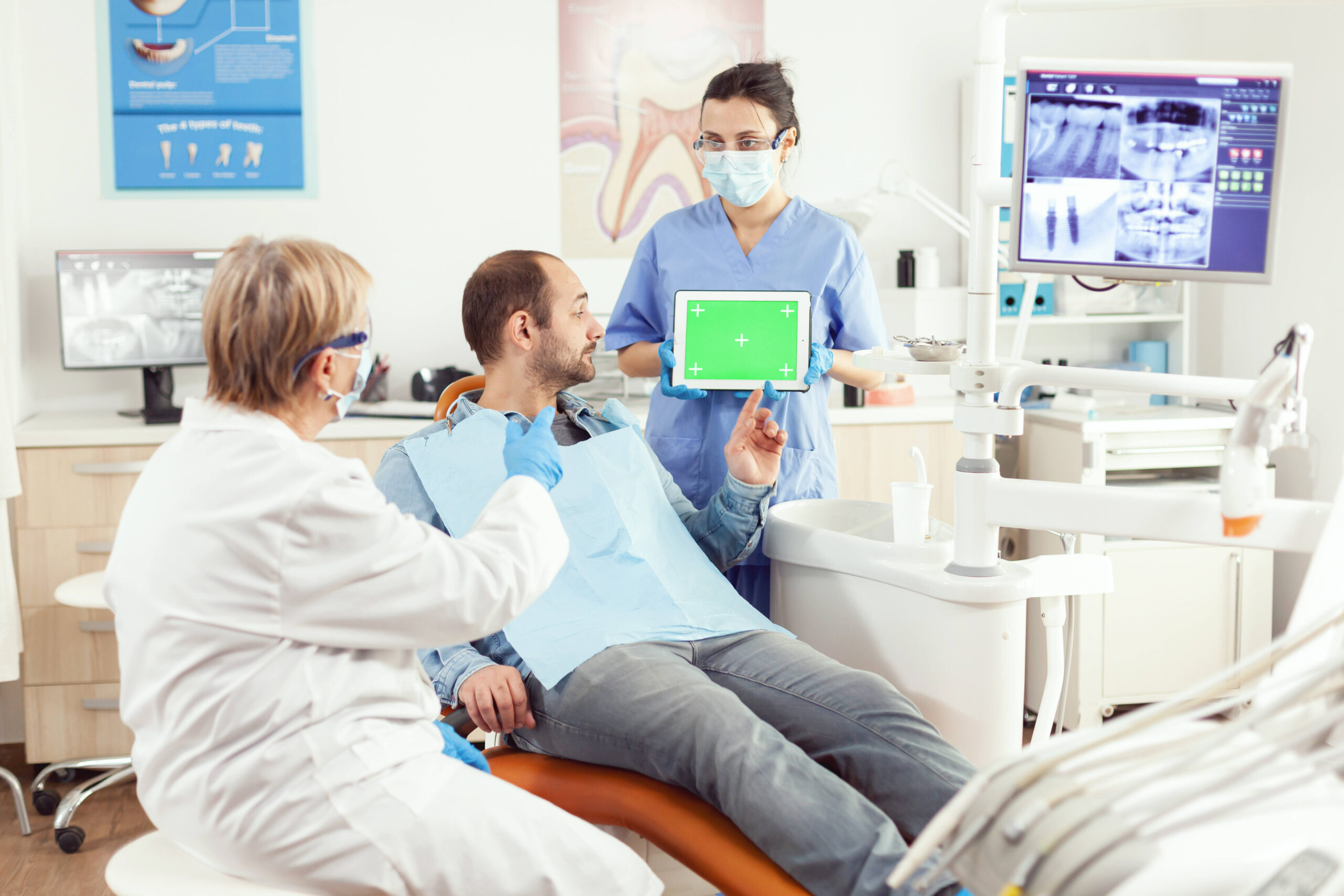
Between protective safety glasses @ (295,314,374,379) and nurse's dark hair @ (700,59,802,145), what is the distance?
1.08 m

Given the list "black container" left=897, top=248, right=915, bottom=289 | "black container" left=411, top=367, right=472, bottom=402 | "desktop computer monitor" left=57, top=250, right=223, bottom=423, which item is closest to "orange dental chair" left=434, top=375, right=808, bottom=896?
"black container" left=411, top=367, right=472, bottom=402

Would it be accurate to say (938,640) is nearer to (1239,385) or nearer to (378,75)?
(1239,385)

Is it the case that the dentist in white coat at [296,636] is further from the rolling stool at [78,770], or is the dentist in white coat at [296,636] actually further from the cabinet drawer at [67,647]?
the cabinet drawer at [67,647]

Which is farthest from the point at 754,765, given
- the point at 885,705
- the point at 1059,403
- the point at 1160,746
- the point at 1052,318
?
the point at 1052,318

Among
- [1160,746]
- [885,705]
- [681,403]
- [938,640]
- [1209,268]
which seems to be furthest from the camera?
[681,403]

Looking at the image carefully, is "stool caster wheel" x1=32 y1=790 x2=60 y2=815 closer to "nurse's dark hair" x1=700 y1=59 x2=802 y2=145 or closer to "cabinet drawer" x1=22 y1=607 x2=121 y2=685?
"cabinet drawer" x1=22 y1=607 x2=121 y2=685

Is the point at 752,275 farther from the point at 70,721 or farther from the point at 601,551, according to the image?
the point at 70,721

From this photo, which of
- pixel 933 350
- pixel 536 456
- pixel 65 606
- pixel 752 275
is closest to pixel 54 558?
pixel 65 606

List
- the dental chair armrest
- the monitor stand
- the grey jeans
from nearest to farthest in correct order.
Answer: the grey jeans → the dental chair armrest → the monitor stand

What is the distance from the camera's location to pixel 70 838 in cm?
237

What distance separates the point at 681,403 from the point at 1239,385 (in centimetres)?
103

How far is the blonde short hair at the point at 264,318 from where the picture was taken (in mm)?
1039

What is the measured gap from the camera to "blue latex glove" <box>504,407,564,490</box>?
128 centimetres

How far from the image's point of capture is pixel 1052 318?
3.23m
